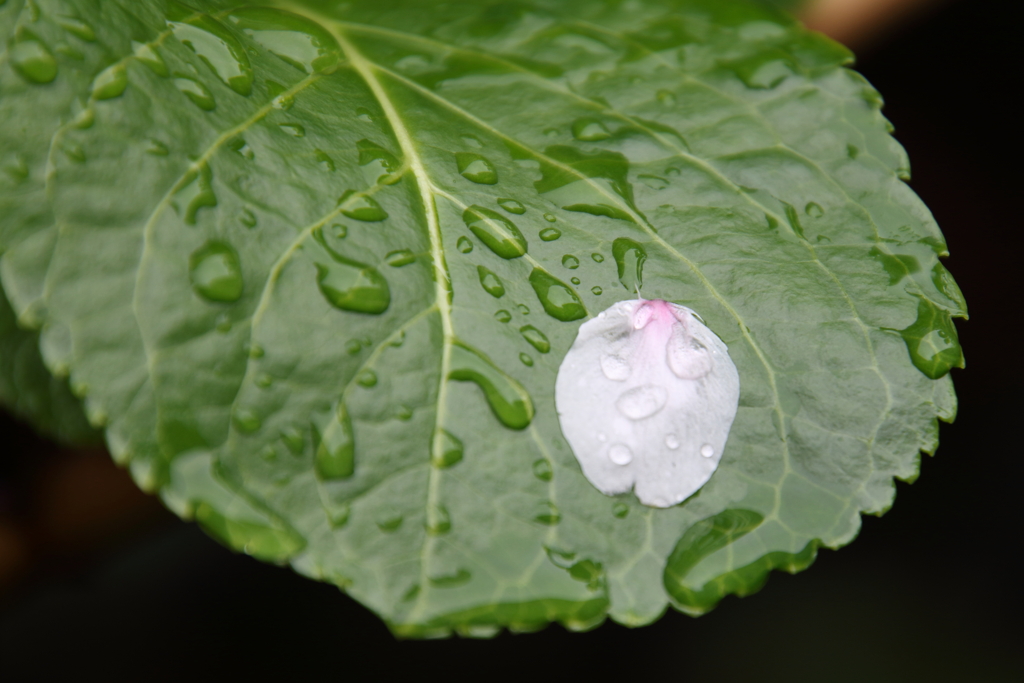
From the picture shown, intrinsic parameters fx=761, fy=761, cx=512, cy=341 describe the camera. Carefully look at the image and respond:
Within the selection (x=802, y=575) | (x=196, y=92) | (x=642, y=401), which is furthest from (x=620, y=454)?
(x=802, y=575)

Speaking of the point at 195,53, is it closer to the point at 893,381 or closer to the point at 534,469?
the point at 534,469

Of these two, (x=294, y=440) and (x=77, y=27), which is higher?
(x=77, y=27)

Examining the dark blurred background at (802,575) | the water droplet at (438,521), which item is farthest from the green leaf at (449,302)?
the dark blurred background at (802,575)

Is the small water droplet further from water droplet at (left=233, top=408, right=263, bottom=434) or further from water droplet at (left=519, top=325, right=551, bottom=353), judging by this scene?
water droplet at (left=233, top=408, right=263, bottom=434)

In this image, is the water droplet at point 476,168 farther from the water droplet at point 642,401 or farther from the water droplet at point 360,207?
the water droplet at point 642,401

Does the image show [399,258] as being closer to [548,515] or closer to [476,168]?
[476,168]

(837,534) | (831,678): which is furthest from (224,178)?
(831,678)
